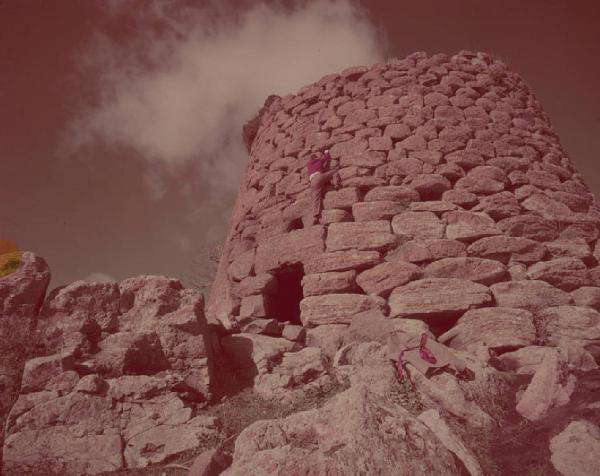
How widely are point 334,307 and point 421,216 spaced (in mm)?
1328

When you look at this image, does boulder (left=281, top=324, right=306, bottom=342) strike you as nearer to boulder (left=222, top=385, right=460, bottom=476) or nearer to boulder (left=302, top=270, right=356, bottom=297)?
boulder (left=302, top=270, right=356, bottom=297)

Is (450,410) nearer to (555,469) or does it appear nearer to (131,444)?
(555,469)

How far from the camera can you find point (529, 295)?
389 cm

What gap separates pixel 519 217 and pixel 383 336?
2043mm

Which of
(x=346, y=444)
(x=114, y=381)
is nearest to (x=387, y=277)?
(x=346, y=444)

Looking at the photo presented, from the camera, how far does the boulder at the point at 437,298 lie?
3799 millimetres

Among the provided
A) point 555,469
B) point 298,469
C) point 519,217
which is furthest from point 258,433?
point 519,217

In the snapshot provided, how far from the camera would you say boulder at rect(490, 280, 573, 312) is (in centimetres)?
384

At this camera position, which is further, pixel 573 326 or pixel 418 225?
pixel 418 225

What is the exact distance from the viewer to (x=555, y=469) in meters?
2.24

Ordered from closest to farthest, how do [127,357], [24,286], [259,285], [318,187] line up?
[127,357] < [24,286] < [259,285] < [318,187]

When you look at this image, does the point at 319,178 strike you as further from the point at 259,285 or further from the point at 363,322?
the point at 363,322

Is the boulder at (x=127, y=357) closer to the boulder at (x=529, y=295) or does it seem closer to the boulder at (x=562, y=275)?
the boulder at (x=529, y=295)

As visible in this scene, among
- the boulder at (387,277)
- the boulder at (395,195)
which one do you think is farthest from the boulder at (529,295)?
the boulder at (395,195)
